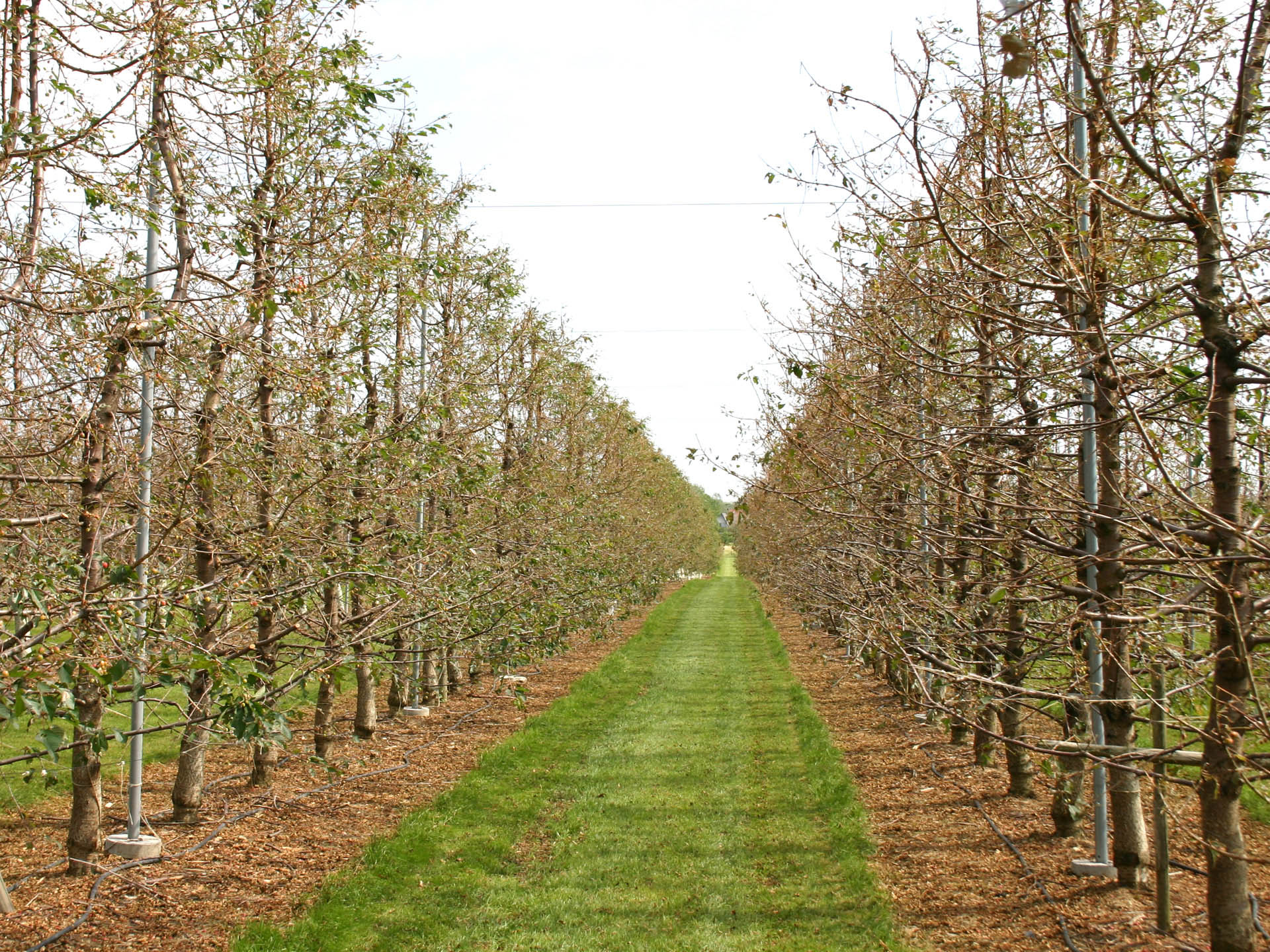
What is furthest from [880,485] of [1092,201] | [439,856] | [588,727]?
[588,727]

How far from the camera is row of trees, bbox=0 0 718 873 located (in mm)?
4418

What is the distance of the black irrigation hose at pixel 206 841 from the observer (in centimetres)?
535

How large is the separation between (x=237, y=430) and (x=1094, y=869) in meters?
6.43

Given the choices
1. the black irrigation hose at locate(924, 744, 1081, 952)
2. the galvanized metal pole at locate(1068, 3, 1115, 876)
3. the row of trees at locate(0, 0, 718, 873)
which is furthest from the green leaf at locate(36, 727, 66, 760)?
the black irrigation hose at locate(924, 744, 1081, 952)

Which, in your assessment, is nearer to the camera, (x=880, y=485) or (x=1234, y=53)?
(x=1234, y=53)

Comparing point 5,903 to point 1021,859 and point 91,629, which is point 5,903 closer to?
point 91,629

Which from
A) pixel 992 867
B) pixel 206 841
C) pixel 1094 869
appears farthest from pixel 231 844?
pixel 1094 869

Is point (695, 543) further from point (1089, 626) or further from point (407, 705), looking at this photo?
point (1089, 626)

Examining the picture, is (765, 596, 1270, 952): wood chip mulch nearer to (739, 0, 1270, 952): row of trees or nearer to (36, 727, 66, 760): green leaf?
(739, 0, 1270, 952): row of trees

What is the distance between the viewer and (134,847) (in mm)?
6395

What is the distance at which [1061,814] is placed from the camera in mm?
7023


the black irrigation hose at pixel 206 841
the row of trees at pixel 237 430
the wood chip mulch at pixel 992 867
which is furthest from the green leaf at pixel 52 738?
the wood chip mulch at pixel 992 867

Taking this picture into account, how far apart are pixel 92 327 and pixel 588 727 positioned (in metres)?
8.87

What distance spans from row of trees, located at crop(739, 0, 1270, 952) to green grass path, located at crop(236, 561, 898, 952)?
1.89 m
